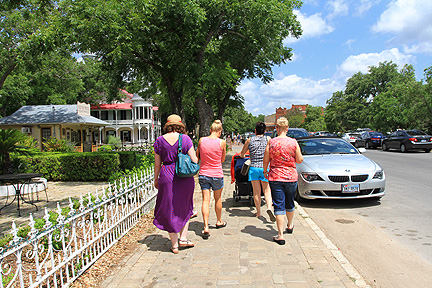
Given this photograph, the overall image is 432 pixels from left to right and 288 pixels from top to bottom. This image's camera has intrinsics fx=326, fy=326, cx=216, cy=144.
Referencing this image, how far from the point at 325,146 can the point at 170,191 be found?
18.5 ft

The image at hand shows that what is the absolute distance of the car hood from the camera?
7.02m

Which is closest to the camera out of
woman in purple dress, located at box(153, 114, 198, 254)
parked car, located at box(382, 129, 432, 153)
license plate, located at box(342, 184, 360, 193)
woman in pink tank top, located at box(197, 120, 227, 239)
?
woman in purple dress, located at box(153, 114, 198, 254)

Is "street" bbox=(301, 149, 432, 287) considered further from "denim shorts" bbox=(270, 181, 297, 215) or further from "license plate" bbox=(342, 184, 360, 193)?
"denim shorts" bbox=(270, 181, 297, 215)

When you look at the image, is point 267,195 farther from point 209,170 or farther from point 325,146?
point 325,146

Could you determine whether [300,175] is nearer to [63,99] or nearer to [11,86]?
[11,86]

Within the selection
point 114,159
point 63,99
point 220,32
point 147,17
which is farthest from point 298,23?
point 63,99

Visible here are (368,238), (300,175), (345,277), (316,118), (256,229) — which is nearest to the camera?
(345,277)

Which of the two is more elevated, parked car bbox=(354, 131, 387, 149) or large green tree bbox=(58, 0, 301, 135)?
large green tree bbox=(58, 0, 301, 135)

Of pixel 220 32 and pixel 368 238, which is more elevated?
pixel 220 32

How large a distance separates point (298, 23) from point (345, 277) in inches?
567

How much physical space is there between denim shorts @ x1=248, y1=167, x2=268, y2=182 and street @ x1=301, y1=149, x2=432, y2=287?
139 cm

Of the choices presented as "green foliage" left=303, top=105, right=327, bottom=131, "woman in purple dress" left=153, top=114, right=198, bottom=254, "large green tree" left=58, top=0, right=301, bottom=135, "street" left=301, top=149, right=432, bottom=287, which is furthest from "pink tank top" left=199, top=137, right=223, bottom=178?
"green foliage" left=303, top=105, right=327, bottom=131

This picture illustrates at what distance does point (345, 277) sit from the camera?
371cm

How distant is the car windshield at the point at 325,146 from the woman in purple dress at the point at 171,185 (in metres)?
4.84
